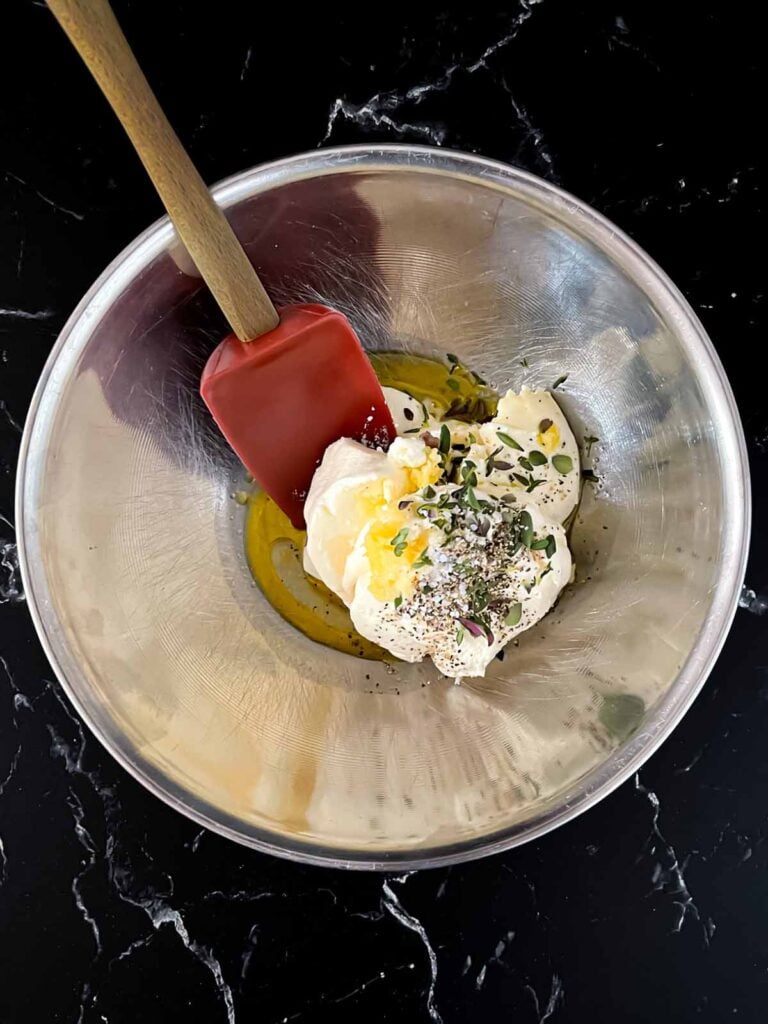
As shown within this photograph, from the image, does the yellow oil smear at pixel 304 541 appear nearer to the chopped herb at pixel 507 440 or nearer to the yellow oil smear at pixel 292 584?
the yellow oil smear at pixel 292 584

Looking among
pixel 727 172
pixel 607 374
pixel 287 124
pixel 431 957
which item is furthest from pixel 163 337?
pixel 431 957

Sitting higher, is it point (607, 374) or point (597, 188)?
point (597, 188)

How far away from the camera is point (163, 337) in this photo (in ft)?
3.64

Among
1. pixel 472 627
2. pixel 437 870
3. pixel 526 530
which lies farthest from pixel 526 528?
pixel 437 870

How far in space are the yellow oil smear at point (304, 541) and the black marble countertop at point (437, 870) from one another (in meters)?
0.29

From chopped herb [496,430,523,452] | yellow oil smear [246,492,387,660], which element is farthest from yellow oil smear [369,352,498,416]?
yellow oil smear [246,492,387,660]

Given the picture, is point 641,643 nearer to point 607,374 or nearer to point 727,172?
point 607,374

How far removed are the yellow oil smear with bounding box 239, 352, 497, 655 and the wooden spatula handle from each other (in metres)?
0.30

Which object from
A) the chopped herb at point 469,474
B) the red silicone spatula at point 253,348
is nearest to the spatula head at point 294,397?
the red silicone spatula at point 253,348

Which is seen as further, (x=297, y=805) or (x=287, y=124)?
(x=287, y=124)

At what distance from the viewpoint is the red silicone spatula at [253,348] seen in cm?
80

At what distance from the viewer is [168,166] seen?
0.86m

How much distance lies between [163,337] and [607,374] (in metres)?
0.55

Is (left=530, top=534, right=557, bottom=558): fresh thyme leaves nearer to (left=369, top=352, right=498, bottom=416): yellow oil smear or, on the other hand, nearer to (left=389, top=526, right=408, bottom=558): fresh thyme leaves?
(left=389, top=526, right=408, bottom=558): fresh thyme leaves
